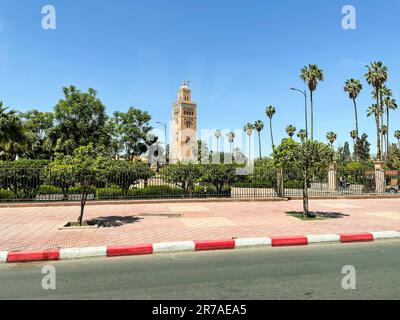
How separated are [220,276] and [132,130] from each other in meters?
37.0

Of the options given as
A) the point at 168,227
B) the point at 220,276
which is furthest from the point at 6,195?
the point at 220,276

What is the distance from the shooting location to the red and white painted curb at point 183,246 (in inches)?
284

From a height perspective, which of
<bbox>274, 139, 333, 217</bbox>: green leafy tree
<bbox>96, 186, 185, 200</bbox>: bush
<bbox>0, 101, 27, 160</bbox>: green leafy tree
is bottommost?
<bbox>96, 186, 185, 200</bbox>: bush

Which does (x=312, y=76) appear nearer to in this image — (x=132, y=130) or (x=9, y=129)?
(x=132, y=130)

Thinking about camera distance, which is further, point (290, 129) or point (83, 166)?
point (290, 129)

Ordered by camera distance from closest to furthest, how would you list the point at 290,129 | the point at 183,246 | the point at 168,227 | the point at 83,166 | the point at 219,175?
1. the point at 183,246
2. the point at 83,166
3. the point at 168,227
4. the point at 219,175
5. the point at 290,129

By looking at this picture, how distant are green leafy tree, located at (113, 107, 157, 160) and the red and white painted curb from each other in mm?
34618

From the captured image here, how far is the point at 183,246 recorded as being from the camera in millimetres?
7938

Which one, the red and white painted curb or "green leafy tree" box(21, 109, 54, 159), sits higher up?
"green leafy tree" box(21, 109, 54, 159)

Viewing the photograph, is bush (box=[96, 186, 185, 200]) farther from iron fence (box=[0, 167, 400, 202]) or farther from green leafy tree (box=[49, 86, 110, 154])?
green leafy tree (box=[49, 86, 110, 154])

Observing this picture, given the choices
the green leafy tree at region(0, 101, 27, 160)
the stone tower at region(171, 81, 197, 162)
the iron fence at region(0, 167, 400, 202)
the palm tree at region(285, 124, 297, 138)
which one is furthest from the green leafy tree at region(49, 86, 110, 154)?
the stone tower at region(171, 81, 197, 162)

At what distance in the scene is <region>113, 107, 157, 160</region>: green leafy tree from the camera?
41.2m

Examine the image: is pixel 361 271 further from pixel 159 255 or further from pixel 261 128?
pixel 261 128
